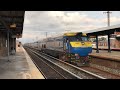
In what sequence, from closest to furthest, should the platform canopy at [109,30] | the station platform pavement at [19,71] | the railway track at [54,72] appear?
the station platform pavement at [19,71] → the railway track at [54,72] → the platform canopy at [109,30]

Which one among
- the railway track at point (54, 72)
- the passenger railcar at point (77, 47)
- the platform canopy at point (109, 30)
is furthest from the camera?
the platform canopy at point (109, 30)

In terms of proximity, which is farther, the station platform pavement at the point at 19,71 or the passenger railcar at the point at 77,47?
the passenger railcar at the point at 77,47

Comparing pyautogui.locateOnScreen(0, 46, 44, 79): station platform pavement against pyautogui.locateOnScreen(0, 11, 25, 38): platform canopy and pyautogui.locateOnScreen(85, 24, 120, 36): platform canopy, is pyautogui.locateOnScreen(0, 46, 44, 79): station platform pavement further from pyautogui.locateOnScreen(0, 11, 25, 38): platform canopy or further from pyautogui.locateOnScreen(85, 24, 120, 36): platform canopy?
pyautogui.locateOnScreen(85, 24, 120, 36): platform canopy

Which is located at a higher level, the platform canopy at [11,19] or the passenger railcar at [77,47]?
the platform canopy at [11,19]

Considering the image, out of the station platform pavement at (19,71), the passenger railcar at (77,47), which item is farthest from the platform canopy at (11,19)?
the passenger railcar at (77,47)

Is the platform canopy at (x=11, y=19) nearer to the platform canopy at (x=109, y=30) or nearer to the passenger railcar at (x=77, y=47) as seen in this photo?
the passenger railcar at (x=77, y=47)

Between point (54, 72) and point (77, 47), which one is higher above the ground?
point (77, 47)

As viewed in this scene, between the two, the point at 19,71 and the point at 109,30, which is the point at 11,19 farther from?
the point at 109,30

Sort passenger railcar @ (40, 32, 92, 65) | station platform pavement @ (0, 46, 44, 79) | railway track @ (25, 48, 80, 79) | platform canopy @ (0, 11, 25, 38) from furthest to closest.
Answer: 1. passenger railcar @ (40, 32, 92, 65)
2. platform canopy @ (0, 11, 25, 38)
3. railway track @ (25, 48, 80, 79)
4. station platform pavement @ (0, 46, 44, 79)

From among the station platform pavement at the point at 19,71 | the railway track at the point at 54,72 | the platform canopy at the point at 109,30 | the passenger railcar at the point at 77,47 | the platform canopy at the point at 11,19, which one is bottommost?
the railway track at the point at 54,72

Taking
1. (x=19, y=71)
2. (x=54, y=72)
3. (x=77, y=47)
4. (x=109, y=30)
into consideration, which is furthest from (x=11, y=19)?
(x=109, y=30)

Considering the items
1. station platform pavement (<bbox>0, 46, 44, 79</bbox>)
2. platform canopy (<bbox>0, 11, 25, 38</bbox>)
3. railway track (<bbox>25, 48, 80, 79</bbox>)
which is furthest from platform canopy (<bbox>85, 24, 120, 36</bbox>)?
station platform pavement (<bbox>0, 46, 44, 79</bbox>)

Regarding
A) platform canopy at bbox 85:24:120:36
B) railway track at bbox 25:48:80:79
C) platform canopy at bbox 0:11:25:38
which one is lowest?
railway track at bbox 25:48:80:79
